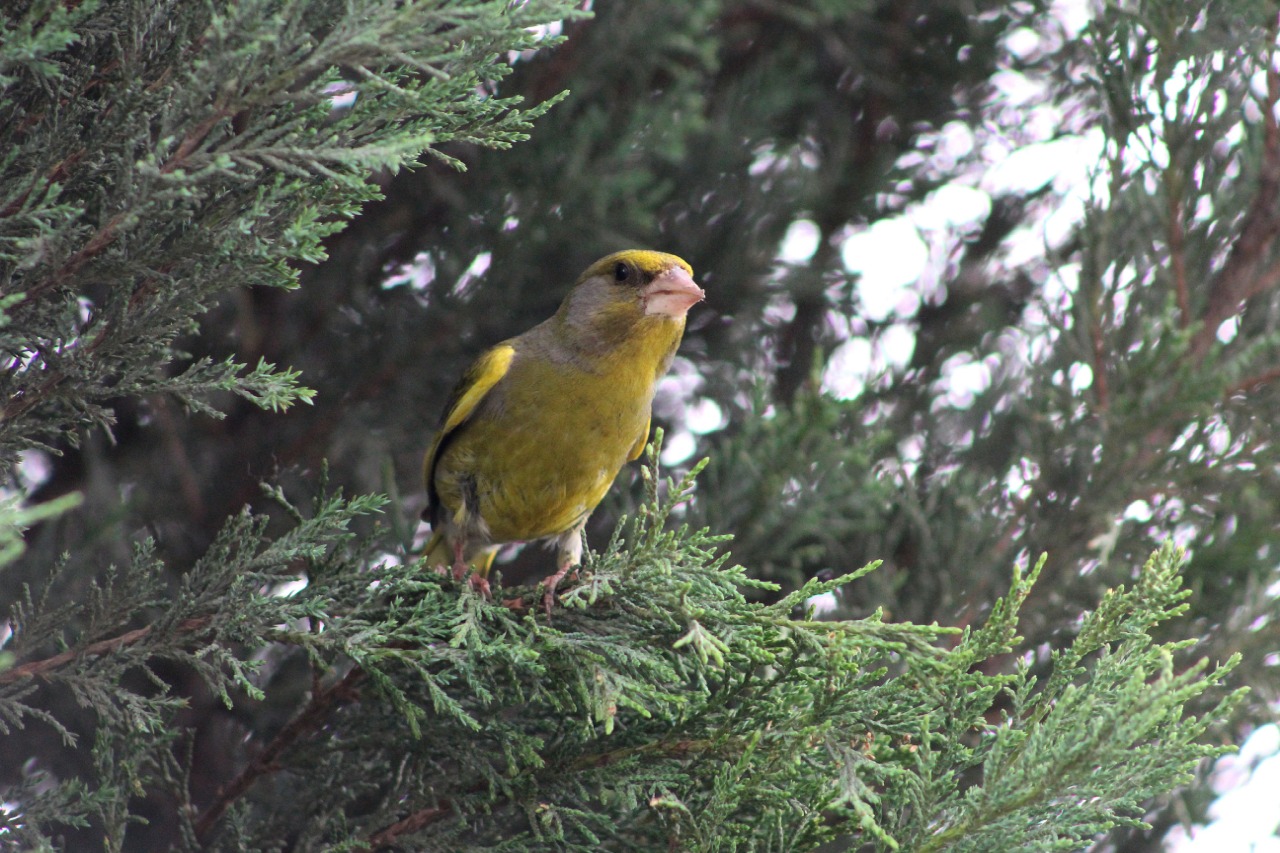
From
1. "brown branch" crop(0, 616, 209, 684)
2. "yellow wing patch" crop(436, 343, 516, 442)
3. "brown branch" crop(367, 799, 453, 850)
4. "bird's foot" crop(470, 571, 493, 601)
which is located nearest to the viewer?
"brown branch" crop(0, 616, 209, 684)

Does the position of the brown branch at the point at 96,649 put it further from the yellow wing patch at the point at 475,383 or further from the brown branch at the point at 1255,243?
the brown branch at the point at 1255,243

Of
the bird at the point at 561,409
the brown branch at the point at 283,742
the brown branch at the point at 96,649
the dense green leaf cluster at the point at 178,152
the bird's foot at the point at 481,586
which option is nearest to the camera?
the dense green leaf cluster at the point at 178,152

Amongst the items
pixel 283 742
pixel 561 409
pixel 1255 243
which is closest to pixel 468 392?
pixel 561 409

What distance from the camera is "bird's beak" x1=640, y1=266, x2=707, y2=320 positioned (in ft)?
12.0

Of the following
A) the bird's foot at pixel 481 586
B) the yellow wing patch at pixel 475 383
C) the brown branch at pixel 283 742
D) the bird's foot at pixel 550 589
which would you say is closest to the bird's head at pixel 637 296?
the yellow wing patch at pixel 475 383

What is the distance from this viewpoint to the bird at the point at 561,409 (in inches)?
143

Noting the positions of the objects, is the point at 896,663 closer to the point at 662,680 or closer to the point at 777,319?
the point at 662,680

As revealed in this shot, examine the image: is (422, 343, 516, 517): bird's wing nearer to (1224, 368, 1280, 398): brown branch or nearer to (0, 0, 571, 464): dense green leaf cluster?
(0, 0, 571, 464): dense green leaf cluster

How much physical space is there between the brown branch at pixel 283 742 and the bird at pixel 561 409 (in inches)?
22.6

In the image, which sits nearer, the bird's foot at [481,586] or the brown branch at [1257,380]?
the bird's foot at [481,586]

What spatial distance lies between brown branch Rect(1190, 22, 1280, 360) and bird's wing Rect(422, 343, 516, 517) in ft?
7.83

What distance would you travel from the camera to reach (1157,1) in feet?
12.3

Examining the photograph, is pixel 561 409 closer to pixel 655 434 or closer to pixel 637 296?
pixel 637 296

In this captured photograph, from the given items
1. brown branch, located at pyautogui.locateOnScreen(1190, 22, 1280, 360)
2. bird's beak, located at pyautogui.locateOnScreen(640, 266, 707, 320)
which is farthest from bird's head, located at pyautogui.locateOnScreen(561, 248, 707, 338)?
brown branch, located at pyautogui.locateOnScreen(1190, 22, 1280, 360)
